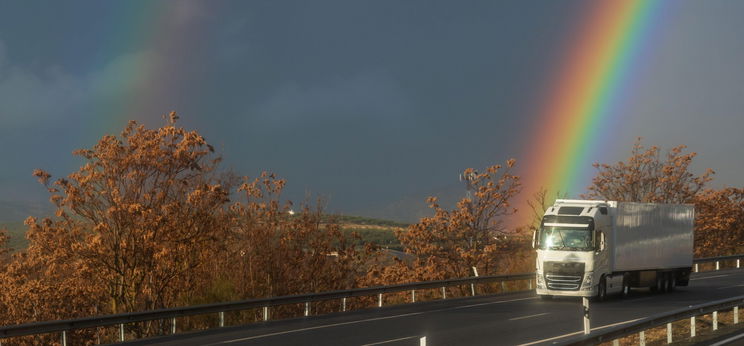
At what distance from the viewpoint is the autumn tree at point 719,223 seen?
Result: 71500mm

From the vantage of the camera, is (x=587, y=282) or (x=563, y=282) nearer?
(x=587, y=282)

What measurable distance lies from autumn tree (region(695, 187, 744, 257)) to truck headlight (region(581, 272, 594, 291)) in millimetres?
44386

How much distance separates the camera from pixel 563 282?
95.6ft

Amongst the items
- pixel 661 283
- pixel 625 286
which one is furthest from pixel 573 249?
pixel 661 283

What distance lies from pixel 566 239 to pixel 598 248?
3.59 ft

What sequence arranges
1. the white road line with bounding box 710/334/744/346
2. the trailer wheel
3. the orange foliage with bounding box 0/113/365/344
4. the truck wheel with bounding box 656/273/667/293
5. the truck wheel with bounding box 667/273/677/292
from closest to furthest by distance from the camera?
1. the white road line with bounding box 710/334/744/346
2. the orange foliage with bounding box 0/113/365/344
3. the trailer wheel
4. the truck wheel with bounding box 656/273/667/293
5. the truck wheel with bounding box 667/273/677/292

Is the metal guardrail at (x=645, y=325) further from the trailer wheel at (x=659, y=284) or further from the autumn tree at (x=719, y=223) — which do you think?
the autumn tree at (x=719, y=223)

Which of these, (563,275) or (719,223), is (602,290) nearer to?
(563,275)

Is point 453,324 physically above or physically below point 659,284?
above

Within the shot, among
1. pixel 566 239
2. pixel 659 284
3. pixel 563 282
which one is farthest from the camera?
pixel 659 284

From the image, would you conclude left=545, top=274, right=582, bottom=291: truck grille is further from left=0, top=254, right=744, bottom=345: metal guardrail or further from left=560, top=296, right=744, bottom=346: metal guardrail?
left=560, top=296, right=744, bottom=346: metal guardrail

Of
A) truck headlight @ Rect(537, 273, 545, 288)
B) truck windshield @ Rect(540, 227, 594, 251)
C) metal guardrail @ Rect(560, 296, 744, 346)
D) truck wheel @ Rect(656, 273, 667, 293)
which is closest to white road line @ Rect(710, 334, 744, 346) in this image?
metal guardrail @ Rect(560, 296, 744, 346)

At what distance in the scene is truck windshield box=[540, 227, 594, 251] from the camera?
95.9 feet

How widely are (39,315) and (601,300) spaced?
65.4 feet
